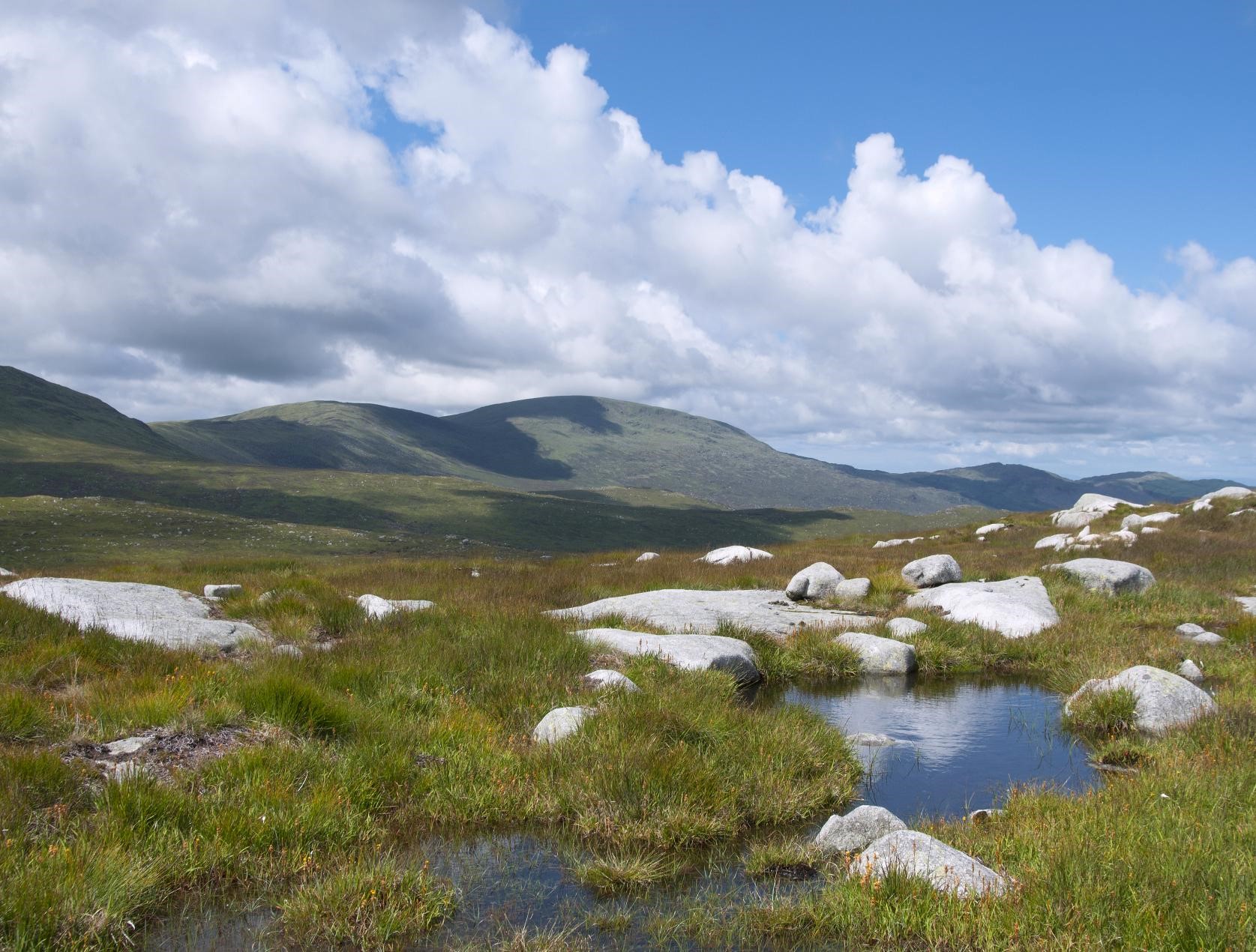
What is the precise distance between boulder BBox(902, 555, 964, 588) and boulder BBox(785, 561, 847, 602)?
251cm

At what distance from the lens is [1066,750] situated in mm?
9195

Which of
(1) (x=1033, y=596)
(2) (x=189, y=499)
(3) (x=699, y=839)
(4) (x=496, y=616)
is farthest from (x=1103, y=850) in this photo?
(2) (x=189, y=499)

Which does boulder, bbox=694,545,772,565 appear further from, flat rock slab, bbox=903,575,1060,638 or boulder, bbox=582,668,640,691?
boulder, bbox=582,668,640,691

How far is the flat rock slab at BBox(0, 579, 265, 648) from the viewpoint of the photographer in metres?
11.2

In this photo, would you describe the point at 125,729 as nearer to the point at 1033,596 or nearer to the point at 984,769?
the point at 984,769

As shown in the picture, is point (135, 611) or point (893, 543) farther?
point (893, 543)

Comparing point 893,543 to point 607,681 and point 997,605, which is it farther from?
point 607,681

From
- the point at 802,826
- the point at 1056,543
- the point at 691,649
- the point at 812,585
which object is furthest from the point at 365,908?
the point at 1056,543

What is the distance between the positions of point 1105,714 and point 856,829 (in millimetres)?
5383

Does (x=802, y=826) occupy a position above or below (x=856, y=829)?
below

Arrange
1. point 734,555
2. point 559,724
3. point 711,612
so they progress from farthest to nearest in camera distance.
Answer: point 734,555, point 711,612, point 559,724

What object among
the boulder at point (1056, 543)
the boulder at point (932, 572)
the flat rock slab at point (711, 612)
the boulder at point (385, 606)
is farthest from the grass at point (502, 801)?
the boulder at point (1056, 543)

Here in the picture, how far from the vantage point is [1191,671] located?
39.5 ft

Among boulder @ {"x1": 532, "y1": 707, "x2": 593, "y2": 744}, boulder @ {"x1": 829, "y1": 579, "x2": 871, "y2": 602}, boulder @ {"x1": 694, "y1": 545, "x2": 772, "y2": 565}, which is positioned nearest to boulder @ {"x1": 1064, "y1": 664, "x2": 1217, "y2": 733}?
boulder @ {"x1": 532, "y1": 707, "x2": 593, "y2": 744}
